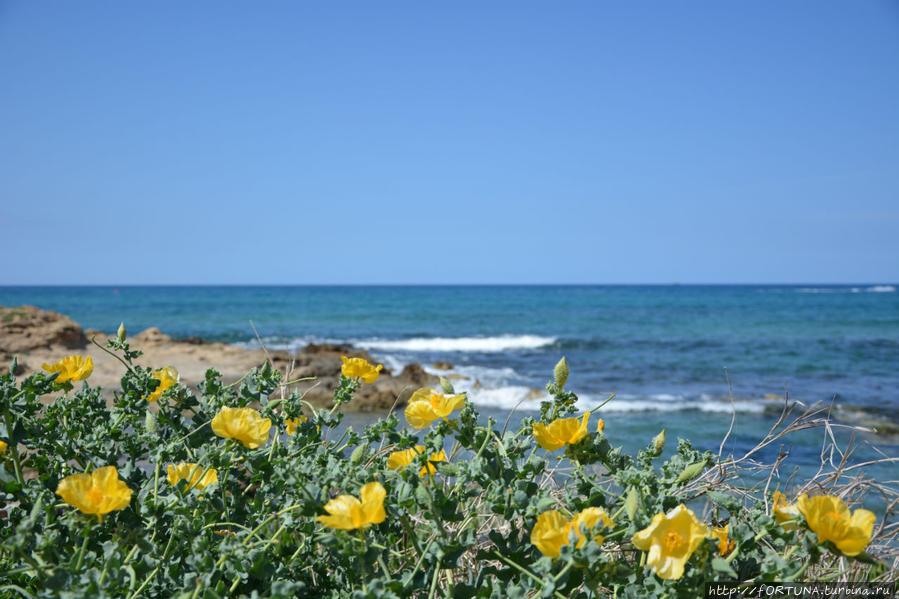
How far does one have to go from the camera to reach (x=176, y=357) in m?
12.3

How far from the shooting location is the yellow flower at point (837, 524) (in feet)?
3.48

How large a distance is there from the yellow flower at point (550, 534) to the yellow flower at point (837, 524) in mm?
400

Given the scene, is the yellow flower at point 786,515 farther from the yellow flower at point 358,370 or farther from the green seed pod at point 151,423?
the green seed pod at point 151,423

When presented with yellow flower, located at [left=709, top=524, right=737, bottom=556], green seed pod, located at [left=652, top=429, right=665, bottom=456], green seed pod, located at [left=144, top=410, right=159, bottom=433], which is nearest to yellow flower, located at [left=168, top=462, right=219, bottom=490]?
green seed pod, located at [left=144, top=410, right=159, bottom=433]

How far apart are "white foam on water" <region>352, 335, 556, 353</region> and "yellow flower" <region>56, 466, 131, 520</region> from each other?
17.5 metres

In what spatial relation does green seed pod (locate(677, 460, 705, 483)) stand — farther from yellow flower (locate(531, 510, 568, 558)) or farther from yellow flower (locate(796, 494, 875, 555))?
yellow flower (locate(531, 510, 568, 558))

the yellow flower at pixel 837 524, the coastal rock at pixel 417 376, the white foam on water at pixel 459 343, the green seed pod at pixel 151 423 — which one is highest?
the green seed pod at pixel 151 423

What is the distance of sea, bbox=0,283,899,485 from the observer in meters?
7.79

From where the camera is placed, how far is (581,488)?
1313mm

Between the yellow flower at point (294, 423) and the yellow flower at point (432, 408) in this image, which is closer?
the yellow flower at point (432, 408)

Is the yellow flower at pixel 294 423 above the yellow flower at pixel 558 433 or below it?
below

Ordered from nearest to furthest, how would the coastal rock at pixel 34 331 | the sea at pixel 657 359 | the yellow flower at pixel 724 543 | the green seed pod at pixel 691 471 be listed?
1. the green seed pod at pixel 691 471
2. the yellow flower at pixel 724 543
3. the sea at pixel 657 359
4. the coastal rock at pixel 34 331

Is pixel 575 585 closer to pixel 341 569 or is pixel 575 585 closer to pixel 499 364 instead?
pixel 341 569

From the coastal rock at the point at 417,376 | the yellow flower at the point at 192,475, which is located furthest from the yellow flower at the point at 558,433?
the coastal rock at the point at 417,376
